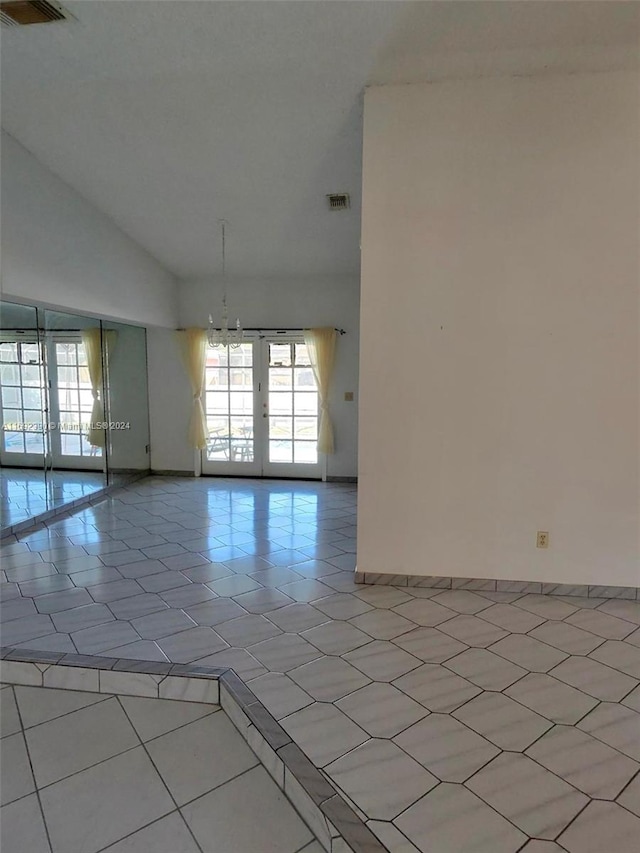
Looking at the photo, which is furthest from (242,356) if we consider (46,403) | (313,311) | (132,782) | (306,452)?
(132,782)

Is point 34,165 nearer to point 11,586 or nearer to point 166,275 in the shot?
point 166,275

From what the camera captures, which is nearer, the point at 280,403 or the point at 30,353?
the point at 30,353

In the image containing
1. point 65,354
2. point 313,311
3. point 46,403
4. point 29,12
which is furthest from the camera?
point 313,311

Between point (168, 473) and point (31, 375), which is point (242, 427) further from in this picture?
point (31, 375)

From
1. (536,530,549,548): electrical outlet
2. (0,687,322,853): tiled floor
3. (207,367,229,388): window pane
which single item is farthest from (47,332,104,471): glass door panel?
(536,530,549,548): electrical outlet

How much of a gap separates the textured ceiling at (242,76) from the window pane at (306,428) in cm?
255

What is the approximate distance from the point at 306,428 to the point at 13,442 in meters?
3.15

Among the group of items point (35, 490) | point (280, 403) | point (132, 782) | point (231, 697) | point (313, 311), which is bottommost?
point (132, 782)

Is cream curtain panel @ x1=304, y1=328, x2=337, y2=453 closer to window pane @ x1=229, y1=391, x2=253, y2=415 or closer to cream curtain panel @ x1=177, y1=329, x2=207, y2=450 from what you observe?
window pane @ x1=229, y1=391, x2=253, y2=415

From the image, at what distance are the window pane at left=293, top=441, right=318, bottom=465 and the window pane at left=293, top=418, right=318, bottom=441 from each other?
86 millimetres

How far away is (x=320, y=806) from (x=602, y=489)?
2.30 meters

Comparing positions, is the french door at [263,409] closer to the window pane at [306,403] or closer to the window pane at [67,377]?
the window pane at [306,403]

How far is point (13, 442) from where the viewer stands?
4496 millimetres

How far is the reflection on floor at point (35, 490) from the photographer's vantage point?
429 cm
